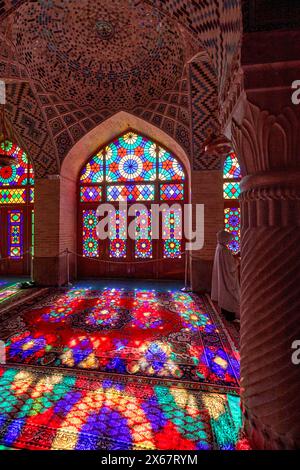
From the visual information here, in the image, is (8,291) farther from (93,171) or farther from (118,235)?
(93,171)

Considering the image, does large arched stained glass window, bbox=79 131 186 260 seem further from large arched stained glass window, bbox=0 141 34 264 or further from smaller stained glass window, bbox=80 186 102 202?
large arched stained glass window, bbox=0 141 34 264

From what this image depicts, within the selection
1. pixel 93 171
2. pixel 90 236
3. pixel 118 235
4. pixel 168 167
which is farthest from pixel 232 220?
pixel 93 171

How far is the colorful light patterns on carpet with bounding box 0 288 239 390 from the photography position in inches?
116

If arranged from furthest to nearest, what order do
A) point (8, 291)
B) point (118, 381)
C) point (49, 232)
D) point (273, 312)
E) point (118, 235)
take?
point (118, 235), point (49, 232), point (8, 291), point (118, 381), point (273, 312)

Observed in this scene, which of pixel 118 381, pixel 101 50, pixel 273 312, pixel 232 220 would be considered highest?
pixel 101 50

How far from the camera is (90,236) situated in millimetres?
8430

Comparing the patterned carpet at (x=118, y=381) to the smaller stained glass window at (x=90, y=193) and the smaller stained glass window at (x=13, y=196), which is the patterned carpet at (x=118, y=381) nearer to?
the smaller stained glass window at (x=90, y=193)

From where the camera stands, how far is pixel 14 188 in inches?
342

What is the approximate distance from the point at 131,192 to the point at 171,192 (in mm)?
1221

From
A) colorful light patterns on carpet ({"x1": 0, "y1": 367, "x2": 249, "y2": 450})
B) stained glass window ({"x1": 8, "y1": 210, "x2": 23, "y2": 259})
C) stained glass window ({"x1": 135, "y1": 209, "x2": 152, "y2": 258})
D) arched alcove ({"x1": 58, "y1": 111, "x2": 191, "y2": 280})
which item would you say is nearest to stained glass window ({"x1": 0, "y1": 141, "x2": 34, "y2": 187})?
stained glass window ({"x1": 8, "y1": 210, "x2": 23, "y2": 259})

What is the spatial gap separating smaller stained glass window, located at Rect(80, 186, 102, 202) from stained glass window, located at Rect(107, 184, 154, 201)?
317mm

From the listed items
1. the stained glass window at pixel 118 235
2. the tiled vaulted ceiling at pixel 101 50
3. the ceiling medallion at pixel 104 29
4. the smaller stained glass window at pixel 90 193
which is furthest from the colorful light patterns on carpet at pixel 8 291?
the ceiling medallion at pixel 104 29

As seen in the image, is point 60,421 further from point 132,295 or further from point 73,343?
point 132,295
